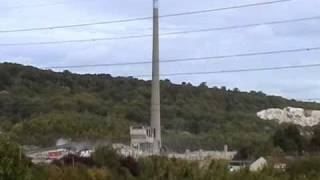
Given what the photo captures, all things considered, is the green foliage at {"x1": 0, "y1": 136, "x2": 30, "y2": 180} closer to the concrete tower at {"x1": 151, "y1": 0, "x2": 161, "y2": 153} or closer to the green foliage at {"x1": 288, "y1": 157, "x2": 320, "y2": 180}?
the green foliage at {"x1": 288, "y1": 157, "x2": 320, "y2": 180}

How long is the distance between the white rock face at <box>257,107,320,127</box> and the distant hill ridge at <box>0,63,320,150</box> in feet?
2.93

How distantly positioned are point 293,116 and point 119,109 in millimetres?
19598

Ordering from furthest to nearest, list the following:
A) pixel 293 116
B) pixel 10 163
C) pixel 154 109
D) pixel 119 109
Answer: pixel 293 116, pixel 119 109, pixel 154 109, pixel 10 163

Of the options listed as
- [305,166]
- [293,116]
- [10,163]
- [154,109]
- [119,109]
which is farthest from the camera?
[293,116]

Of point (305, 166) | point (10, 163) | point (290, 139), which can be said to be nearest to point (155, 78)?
point (290, 139)

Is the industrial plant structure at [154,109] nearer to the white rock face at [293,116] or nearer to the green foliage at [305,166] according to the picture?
the white rock face at [293,116]

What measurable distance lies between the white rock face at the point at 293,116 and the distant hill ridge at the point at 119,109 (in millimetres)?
892

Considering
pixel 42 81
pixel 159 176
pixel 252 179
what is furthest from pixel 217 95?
pixel 252 179

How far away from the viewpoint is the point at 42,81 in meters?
68.5

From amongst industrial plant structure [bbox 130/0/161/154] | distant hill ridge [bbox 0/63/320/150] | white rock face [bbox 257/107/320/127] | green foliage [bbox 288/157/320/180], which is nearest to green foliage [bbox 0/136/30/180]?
green foliage [bbox 288/157/320/180]

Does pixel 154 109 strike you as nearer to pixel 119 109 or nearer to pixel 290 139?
pixel 119 109

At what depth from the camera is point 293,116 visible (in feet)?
286

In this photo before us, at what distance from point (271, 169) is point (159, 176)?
5421 millimetres

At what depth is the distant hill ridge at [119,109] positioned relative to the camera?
6975 cm
